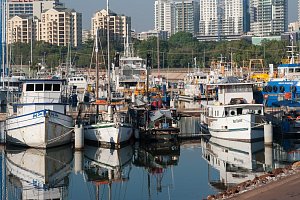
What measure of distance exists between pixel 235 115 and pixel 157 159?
6.31 meters

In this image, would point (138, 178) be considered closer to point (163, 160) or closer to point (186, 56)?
point (163, 160)

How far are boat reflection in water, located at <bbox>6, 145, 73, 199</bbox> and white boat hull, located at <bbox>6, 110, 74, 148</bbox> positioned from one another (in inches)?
17.5

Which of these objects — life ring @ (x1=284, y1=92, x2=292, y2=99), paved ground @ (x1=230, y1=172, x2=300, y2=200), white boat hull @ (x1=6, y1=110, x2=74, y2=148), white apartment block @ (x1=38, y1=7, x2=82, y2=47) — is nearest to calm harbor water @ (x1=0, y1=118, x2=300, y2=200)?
white boat hull @ (x1=6, y1=110, x2=74, y2=148)

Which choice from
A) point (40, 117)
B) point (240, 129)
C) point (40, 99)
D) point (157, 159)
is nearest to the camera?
point (157, 159)

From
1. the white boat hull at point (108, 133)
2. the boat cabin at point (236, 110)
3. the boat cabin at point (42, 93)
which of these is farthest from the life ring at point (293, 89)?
the boat cabin at point (42, 93)

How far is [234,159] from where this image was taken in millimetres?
38844

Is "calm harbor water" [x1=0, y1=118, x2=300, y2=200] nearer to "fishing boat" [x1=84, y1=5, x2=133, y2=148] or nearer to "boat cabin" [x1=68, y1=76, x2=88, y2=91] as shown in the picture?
"fishing boat" [x1=84, y1=5, x2=133, y2=148]

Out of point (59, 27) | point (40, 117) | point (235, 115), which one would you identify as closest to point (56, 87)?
point (40, 117)

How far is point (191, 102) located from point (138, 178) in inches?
1682

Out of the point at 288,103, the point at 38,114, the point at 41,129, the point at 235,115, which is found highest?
the point at 288,103

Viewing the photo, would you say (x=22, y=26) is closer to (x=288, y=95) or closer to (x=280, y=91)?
(x=280, y=91)

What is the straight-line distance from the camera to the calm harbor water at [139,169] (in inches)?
1227

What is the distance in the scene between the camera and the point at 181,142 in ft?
147

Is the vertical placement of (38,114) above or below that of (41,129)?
above
